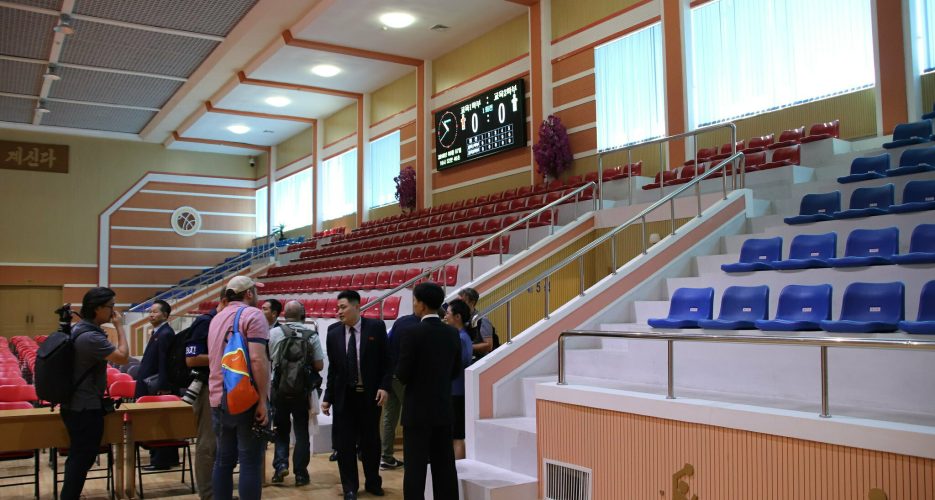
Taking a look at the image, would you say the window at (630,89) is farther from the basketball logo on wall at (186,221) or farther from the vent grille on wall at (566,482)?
the basketball logo on wall at (186,221)

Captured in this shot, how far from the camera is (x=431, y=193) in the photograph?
16.1 metres

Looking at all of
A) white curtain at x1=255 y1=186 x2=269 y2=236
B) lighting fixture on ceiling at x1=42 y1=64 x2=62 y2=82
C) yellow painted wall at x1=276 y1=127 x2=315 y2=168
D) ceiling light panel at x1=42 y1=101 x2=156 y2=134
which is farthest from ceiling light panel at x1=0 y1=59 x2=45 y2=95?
white curtain at x1=255 y1=186 x2=269 y2=236

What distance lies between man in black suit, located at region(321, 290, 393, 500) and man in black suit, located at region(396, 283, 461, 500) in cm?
97

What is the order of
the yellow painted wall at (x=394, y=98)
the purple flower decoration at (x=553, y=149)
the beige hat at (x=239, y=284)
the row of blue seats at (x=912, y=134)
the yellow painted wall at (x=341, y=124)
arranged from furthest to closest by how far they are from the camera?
the yellow painted wall at (x=341, y=124) → the yellow painted wall at (x=394, y=98) → the purple flower decoration at (x=553, y=149) → the row of blue seats at (x=912, y=134) → the beige hat at (x=239, y=284)

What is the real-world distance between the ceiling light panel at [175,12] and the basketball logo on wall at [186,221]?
962 cm

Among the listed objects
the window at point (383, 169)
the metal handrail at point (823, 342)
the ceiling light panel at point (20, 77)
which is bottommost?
the metal handrail at point (823, 342)

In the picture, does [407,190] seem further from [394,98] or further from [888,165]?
[888,165]

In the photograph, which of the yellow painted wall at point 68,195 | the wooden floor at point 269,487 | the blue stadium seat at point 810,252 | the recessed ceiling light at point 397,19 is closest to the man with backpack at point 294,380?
the wooden floor at point 269,487

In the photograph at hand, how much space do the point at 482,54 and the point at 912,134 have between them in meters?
8.80

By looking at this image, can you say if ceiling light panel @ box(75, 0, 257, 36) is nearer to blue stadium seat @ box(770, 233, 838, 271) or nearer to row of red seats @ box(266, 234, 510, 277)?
row of red seats @ box(266, 234, 510, 277)

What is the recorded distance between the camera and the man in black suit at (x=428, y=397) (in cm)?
407

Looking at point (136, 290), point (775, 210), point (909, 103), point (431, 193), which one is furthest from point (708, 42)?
point (136, 290)

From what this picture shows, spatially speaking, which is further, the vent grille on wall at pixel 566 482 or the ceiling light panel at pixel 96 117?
the ceiling light panel at pixel 96 117

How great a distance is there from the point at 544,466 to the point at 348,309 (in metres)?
1.72
